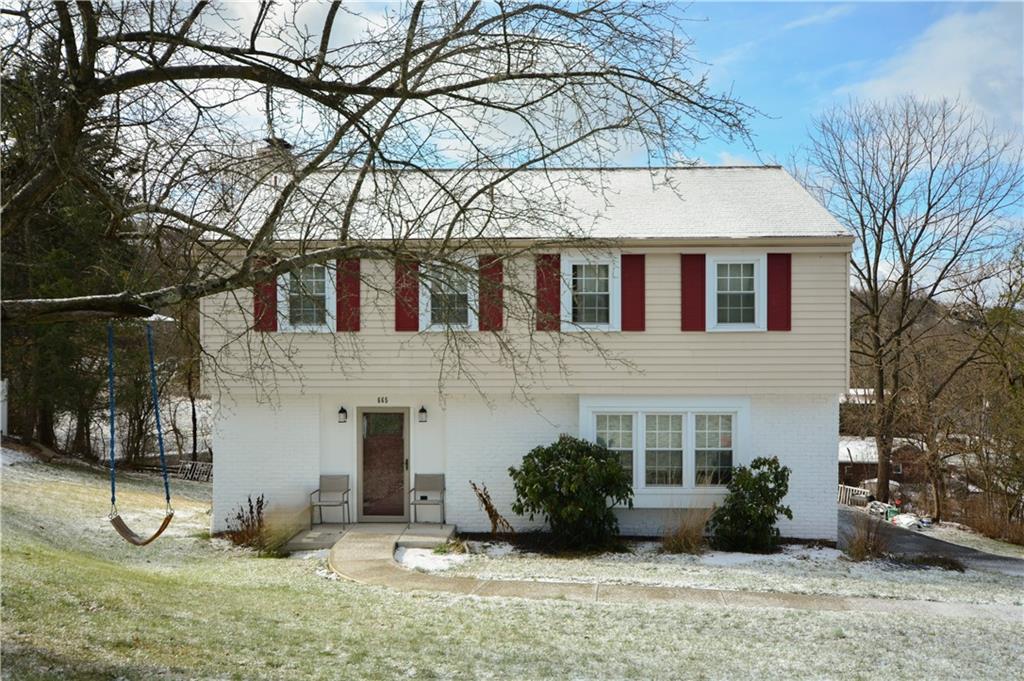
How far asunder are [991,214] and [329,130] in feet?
76.6

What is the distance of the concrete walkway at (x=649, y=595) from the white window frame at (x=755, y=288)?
227 inches

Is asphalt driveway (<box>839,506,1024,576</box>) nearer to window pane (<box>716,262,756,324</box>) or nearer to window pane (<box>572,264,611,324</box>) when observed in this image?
window pane (<box>716,262,756,324</box>)

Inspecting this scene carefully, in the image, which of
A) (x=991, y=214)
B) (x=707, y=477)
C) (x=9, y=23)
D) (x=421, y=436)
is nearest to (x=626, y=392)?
(x=707, y=477)

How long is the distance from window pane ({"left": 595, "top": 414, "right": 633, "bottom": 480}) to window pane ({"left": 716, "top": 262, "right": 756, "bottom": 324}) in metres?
2.51

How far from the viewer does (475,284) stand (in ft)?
24.2

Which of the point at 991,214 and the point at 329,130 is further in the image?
the point at 991,214

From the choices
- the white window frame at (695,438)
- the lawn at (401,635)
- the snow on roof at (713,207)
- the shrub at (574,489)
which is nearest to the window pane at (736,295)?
the snow on roof at (713,207)

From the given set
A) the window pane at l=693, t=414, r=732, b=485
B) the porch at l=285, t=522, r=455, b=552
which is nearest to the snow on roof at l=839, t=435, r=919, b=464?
the window pane at l=693, t=414, r=732, b=485

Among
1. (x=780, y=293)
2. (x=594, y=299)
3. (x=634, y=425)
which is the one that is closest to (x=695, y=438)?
(x=634, y=425)

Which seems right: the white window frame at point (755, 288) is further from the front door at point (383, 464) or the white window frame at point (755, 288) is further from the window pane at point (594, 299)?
the front door at point (383, 464)

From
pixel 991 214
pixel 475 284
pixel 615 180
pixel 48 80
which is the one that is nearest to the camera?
pixel 48 80

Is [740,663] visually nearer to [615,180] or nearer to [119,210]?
[119,210]

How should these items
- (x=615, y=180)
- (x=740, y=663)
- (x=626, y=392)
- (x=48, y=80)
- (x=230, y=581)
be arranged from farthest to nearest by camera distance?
(x=615, y=180)
(x=626, y=392)
(x=230, y=581)
(x=740, y=663)
(x=48, y=80)

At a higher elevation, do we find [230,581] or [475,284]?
[475,284]
